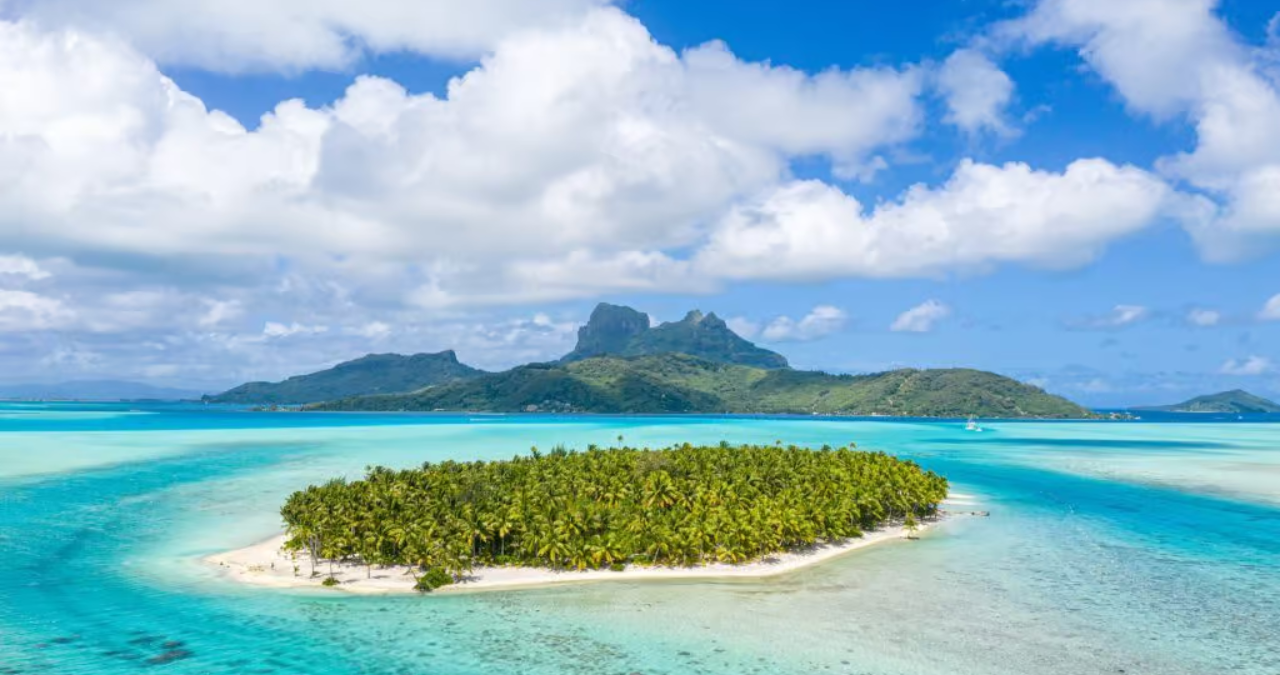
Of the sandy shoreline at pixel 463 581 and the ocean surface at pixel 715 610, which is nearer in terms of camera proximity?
the ocean surface at pixel 715 610

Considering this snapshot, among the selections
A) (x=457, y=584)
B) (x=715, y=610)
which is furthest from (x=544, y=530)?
(x=715, y=610)

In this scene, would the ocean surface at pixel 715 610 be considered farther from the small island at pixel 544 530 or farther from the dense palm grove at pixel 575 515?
the dense palm grove at pixel 575 515

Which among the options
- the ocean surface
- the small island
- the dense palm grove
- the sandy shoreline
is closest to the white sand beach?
the sandy shoreline

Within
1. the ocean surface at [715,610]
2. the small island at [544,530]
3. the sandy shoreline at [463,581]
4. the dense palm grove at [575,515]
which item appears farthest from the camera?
the dense palm grove at [575,515]

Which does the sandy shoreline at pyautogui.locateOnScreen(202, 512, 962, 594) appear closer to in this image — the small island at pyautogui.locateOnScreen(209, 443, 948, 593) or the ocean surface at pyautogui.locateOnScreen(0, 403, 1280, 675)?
the small island at pyautogui.locateOnScreen(209, 443, 948, 593)

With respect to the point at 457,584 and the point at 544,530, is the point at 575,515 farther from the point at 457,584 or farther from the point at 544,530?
the point at 457,584

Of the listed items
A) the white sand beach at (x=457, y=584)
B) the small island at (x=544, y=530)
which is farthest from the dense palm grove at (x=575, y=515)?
the white sand beach at (x=457, y=584)

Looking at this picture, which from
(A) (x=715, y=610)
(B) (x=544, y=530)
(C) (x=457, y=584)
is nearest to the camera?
(A) (x=715, y=610)
